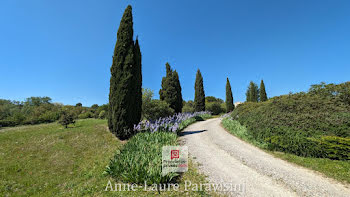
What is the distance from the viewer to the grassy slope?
164 inches

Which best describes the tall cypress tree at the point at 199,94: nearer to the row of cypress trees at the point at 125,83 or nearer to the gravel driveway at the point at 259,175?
the row of cypress trees at the point at 125,83

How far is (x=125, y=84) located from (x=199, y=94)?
1666cm

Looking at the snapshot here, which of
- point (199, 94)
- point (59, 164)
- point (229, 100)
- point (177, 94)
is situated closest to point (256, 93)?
point (229, 100)

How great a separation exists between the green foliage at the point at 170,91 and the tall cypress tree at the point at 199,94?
6.19 meters

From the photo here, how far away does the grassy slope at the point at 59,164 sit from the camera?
4.17m

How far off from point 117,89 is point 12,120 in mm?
23240

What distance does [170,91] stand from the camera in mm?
17312

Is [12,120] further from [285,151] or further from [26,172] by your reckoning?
[285,151]

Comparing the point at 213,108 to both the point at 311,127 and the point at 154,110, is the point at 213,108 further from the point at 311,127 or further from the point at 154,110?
the point at 311,127

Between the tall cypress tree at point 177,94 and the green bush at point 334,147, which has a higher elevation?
the tall cypress tree at point 177,94

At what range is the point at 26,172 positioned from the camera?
578cm

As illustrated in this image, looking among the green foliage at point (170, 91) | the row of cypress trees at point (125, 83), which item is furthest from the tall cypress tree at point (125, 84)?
the green foliage at point (170, 91)

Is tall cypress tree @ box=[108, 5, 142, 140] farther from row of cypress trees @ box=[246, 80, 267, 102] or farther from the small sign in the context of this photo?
row of cypress trees @ box=[246, 80, 267, 102]

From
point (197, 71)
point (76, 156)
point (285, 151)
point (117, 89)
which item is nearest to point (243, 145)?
point (285, 151)
